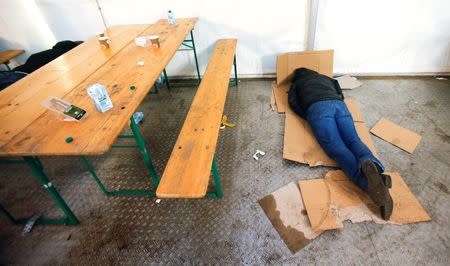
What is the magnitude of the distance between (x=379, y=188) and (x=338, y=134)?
21.6 inches

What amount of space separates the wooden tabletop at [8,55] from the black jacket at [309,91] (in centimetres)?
351

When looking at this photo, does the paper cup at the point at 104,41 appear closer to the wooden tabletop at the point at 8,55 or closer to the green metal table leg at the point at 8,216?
the green metal table leg at the point at 8,216

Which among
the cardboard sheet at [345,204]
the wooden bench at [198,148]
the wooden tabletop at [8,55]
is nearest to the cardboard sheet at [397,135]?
the cardboard sheet at [345,204]

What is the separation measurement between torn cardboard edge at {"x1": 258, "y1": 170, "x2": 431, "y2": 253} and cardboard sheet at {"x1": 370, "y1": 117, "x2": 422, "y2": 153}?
0.42 m

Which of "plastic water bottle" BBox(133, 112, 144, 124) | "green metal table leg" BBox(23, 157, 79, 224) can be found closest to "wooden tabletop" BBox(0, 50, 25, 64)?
"plastic water bottle" BBox(133, 112, 144, 124)

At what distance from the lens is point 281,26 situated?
2.90 m

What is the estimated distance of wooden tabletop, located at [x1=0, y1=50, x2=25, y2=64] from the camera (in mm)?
3123

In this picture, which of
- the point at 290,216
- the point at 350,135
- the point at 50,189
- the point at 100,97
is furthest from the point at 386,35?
the point at 50,189

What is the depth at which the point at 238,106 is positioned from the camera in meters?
2.81

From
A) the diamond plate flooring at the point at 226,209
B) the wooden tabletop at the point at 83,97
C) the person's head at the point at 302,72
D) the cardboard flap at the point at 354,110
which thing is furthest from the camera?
the person's head at the point at 302,72

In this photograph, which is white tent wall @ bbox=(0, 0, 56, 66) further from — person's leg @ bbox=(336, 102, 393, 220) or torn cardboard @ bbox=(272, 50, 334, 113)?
person's leg @ bbox=(336, 102, 393, 220)

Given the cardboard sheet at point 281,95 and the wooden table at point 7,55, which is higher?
the wooden table at point 7,55

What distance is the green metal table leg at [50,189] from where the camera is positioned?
140cm

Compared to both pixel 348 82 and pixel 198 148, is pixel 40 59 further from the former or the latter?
pixel 348 82
